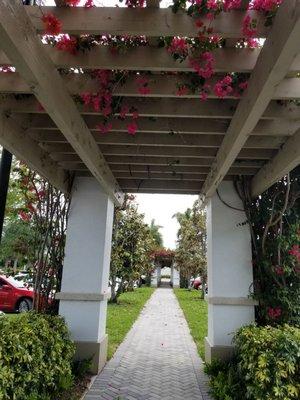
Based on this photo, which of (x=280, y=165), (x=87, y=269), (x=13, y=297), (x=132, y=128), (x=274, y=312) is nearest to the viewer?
(x=132, y=128)

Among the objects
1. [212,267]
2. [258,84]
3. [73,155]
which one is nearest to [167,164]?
[73,155]

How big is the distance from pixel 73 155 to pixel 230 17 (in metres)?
2.84

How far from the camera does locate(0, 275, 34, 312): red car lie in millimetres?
10203

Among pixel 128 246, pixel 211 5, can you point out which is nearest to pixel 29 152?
pixel 211 5

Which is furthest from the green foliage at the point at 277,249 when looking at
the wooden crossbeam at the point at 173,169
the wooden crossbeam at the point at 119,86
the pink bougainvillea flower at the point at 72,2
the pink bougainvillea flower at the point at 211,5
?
the pink bougainvillea flower at the point at 72,2

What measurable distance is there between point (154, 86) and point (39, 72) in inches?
37.5

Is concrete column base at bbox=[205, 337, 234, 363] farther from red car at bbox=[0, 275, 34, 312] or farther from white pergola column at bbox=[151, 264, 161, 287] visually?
white pergola column at bbox=[151, 264, 161, 287]

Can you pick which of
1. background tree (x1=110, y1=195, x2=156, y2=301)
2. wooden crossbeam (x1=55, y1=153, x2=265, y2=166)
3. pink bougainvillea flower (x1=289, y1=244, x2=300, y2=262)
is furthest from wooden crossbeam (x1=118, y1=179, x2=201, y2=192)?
background tree (x1=110, y1=195, x2=156, y2=301)

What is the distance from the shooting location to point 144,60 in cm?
252

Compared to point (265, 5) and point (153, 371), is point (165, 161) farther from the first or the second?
point (153, 371)

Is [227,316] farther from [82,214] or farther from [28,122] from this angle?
[28,122]

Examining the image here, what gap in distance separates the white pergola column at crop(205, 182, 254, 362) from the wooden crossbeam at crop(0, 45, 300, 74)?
2.77m

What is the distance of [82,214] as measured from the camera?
17.1 feet

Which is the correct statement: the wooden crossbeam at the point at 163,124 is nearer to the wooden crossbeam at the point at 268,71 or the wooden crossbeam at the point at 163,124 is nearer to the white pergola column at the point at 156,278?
the wooden crossbeam at the point at 268,71
